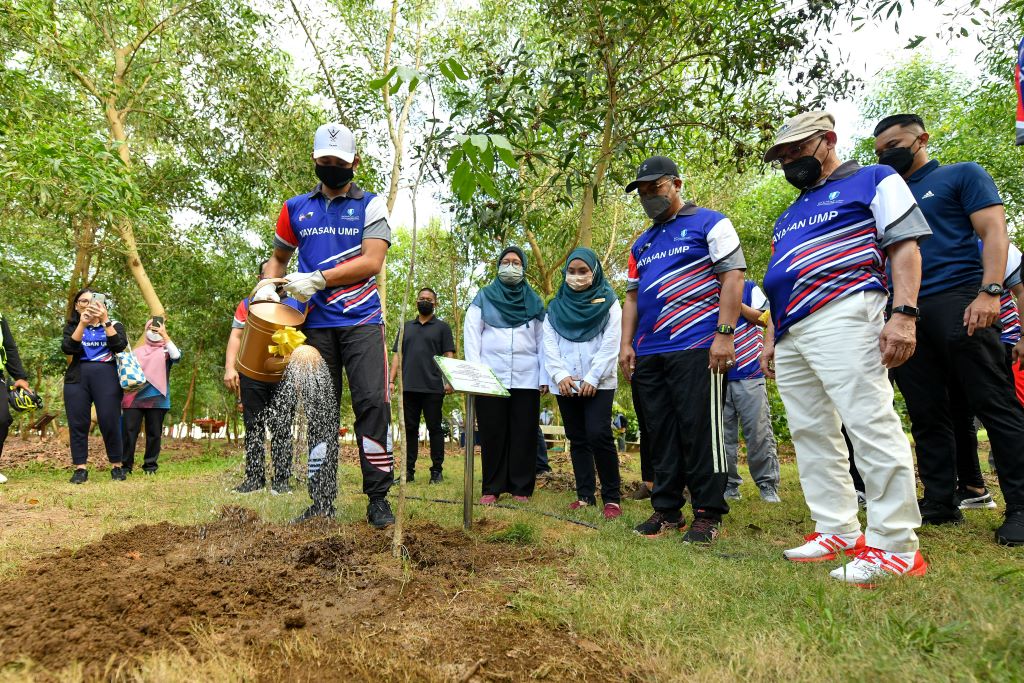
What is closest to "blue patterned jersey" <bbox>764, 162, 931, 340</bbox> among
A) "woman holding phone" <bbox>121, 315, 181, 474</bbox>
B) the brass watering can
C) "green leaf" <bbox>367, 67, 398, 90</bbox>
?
"green leaf" <bbox>367, 67, 398, 90</bbox>

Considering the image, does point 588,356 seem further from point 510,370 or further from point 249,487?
point 249,487

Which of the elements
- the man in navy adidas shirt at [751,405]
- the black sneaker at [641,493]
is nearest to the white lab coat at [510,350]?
the black sneaker at [641,493]

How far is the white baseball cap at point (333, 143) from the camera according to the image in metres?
3.76

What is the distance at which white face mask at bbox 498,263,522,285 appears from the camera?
545 centimetres

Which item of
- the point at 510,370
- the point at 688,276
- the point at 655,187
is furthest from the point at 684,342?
the point at 510,370

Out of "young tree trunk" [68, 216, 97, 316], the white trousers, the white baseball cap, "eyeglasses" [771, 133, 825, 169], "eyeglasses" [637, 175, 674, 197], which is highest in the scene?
"young tree trunk" [68, 216, 97, 316]

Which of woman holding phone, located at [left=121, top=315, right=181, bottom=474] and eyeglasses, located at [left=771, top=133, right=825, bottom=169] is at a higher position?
eyeglasses, located at [left=771, top=133, right=825, bottom=169]

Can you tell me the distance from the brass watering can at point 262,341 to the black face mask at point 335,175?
707 millimetres

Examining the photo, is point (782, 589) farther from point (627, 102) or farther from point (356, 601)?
point (627, 102)

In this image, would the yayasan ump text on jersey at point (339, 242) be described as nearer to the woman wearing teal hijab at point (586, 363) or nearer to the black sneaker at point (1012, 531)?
the woman wearing teal hijab at point (586, 363)

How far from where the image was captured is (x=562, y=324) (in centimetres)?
522

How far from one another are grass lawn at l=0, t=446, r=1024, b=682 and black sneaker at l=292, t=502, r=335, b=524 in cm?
15

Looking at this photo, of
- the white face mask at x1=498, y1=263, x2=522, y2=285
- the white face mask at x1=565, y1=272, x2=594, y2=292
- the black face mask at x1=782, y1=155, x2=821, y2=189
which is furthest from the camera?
the white face mask at x1=498, y1=263, x2=522, y2=285

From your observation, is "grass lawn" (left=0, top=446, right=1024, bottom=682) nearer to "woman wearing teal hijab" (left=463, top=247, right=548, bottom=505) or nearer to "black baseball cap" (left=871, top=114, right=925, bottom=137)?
"woman wearing teal hijab" (left=463, top=247, right=548, bottom=505)
